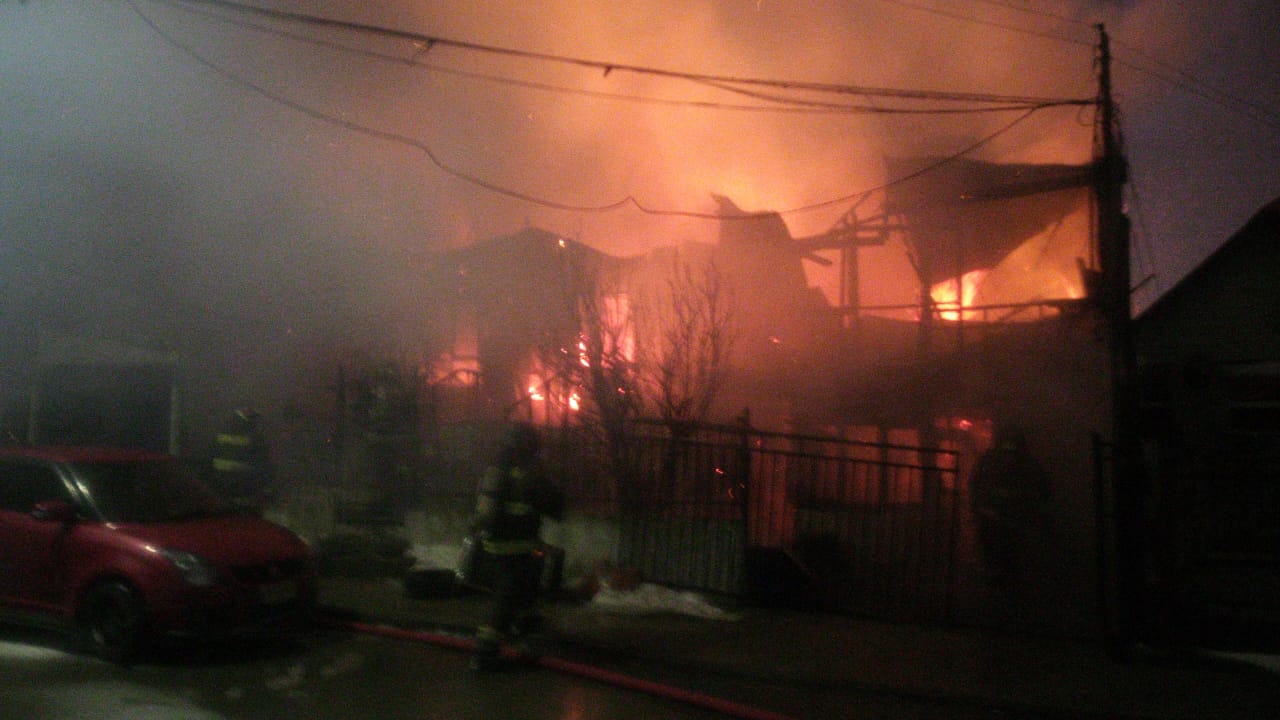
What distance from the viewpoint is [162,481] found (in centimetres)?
739

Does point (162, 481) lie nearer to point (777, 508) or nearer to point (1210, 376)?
point (777, 508)

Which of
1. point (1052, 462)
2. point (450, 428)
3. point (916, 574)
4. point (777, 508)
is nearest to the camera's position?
point (916, 574)

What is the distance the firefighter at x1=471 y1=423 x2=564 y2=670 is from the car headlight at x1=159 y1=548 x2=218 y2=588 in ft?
5.76

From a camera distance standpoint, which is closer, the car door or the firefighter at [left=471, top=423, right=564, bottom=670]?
the firefighter at [left=471, top=423, right=564, bottom=670]

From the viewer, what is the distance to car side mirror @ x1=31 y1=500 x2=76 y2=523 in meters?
6.54

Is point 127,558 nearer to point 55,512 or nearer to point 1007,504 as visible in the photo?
point 55,512

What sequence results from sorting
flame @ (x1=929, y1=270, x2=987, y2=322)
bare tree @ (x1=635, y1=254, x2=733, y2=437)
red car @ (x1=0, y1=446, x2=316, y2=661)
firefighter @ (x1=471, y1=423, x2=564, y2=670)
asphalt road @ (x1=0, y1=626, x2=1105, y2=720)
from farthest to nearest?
1. flame @ (x1=929, y1=270, x2=987, y2=322)
2. bare tree @ (x1=635, y1=254, x2=733, y2=437)
3. red car @ (x1=0, y1=446, x2=316, y2=661)
4. firefighter @ (x1=471, y1=423, x2=564, y2=670)
5. asphalt road @ (x1=0, y1=626, x2=1105, y2=720)

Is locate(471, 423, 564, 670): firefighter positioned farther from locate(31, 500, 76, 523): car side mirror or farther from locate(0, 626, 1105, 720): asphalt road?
locate(31, 500, 76, 523): car side mirror

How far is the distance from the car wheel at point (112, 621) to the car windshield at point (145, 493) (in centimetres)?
52

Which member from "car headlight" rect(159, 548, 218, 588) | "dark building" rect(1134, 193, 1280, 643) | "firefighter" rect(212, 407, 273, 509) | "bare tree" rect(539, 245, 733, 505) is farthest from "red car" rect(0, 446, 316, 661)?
"dark building" rect(1134, 193, 1280, 643)

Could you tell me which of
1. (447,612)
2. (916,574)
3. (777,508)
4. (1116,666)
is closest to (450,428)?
(447,612)

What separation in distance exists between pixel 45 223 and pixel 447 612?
9.88 meters

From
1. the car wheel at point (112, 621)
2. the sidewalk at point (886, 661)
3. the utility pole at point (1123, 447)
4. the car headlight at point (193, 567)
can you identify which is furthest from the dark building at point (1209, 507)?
the car wheel at point (112, 621)

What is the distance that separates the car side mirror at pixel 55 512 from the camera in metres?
6.54
